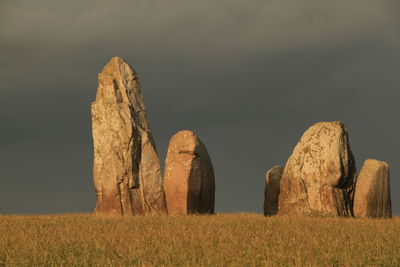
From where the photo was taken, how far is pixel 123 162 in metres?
25.1

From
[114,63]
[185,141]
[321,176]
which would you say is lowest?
[321,176]

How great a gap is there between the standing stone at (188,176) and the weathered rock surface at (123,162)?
1.75 feet

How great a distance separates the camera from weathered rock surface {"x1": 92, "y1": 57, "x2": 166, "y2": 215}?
2506 centimetres

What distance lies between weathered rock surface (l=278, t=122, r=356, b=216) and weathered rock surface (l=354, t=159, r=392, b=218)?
1.27 feet

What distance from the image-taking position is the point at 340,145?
2544cm

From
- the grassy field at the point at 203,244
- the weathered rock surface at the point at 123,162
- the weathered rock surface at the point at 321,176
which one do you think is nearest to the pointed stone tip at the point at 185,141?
the weathered rock surface at the point at 123,162

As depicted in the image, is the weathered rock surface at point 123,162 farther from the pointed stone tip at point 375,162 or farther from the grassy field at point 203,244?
the pointed stone tip at point 375,162

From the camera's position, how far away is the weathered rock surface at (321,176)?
82.1 ft

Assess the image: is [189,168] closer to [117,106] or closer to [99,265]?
[117,106]

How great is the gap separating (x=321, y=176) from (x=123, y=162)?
27.2 feet

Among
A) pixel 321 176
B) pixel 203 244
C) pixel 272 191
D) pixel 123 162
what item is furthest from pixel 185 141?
pixel 203 244

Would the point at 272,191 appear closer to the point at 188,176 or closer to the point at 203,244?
the point at 188,176

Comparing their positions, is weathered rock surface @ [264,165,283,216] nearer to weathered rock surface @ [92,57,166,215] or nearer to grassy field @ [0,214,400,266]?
weathered rock surface @ [92,57,166,215]

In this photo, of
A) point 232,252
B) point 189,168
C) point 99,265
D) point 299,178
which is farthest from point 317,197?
point 99,265
